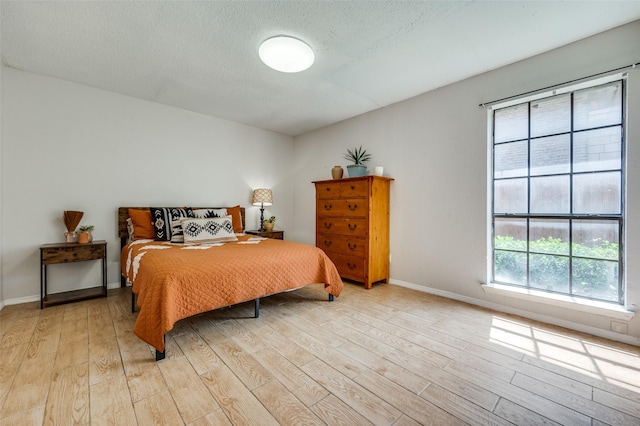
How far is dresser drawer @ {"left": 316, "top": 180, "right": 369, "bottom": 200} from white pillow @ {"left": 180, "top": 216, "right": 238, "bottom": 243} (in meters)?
1.38

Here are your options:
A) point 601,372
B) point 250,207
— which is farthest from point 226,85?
point 601,372

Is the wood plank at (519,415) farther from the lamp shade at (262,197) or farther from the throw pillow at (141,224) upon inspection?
the lamp shade at (262,197)

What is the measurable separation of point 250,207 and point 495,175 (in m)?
3.48

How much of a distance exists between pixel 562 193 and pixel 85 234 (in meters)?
4.74

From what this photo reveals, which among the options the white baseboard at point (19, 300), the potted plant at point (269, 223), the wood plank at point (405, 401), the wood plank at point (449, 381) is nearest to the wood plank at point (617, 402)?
the wood plank at point (449, 381)

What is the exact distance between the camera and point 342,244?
11.7 ft

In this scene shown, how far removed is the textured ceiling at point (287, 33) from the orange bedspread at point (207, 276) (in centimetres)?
179

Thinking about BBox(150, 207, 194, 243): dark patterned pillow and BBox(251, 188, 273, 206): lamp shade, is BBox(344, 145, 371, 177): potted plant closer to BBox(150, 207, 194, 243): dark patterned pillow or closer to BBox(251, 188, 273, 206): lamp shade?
BBox(251, 188, 273, 206): lamp shade

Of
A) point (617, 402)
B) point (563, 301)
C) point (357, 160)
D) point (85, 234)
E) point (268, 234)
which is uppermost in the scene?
point (357, 160)

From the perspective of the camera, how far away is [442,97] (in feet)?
10.0

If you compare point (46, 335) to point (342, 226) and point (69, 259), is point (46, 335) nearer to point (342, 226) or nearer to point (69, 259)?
point (69, 259)

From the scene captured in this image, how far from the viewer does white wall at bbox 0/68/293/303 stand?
2.73m

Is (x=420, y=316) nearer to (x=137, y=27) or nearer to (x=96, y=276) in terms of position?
(x=137, y=27)

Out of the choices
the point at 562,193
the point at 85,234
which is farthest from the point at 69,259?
the point at 562,193
